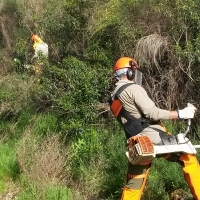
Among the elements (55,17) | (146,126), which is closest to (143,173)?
(146,126)

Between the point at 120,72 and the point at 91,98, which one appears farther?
the point at 91,98

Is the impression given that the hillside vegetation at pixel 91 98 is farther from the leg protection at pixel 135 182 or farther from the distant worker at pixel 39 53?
the leg protection at pixel 135 182

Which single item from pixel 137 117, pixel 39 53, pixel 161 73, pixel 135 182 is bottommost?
pixel 135 182

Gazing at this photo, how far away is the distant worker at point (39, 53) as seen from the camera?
8.72 m

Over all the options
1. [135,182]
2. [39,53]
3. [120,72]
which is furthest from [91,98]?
[135,182]

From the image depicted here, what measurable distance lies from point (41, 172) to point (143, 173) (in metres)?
2.09

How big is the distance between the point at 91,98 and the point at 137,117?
2.60 meters

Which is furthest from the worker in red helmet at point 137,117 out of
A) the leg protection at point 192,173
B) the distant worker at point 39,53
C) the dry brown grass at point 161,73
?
the distant worker at point 39,53

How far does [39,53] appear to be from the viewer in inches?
341

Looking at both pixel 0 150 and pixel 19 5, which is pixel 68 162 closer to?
pixel 0 150

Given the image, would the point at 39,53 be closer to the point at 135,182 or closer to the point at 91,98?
the point at 91,98

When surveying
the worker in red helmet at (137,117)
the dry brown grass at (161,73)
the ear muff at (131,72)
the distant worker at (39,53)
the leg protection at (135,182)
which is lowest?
the leg protection at (135,182)

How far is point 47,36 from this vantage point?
34.1ft

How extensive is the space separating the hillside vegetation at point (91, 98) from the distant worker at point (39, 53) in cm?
30
